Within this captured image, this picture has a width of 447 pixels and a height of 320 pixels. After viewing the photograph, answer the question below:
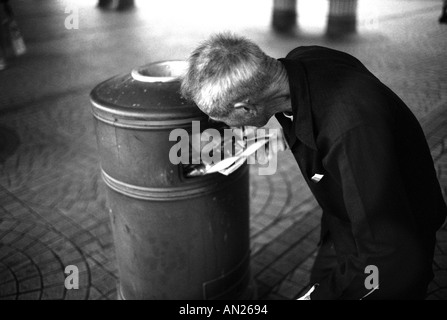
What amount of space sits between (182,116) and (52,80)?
616 cm

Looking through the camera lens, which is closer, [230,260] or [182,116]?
[182,116]

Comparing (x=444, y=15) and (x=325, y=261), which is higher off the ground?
(x=325, y=261)

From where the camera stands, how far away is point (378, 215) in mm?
1333

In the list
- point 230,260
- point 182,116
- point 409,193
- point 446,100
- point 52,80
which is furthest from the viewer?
point 52,80

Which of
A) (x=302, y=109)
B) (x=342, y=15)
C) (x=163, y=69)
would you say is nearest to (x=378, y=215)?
(x=302, y=109)

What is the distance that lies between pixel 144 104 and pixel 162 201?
47cm

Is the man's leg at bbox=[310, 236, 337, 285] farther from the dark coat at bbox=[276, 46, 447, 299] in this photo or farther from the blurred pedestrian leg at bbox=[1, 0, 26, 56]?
the blurred pedestrian leg at bbox=[1, 0, 26, 56]

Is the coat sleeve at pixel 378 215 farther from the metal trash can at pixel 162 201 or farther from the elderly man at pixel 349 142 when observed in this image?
the metal trash can at pixel 162 201

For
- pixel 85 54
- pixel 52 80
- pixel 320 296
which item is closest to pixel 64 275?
pixel 320 296

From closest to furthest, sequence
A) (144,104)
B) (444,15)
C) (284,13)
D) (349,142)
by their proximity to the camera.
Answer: (349,142) → (144,104) → (444,15) → (284,13)

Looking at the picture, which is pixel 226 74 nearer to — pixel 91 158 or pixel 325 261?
pixel 325 261

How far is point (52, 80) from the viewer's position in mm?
7230

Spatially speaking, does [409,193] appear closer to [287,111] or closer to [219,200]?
[287,111]

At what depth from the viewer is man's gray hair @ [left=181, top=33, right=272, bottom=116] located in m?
1.46
